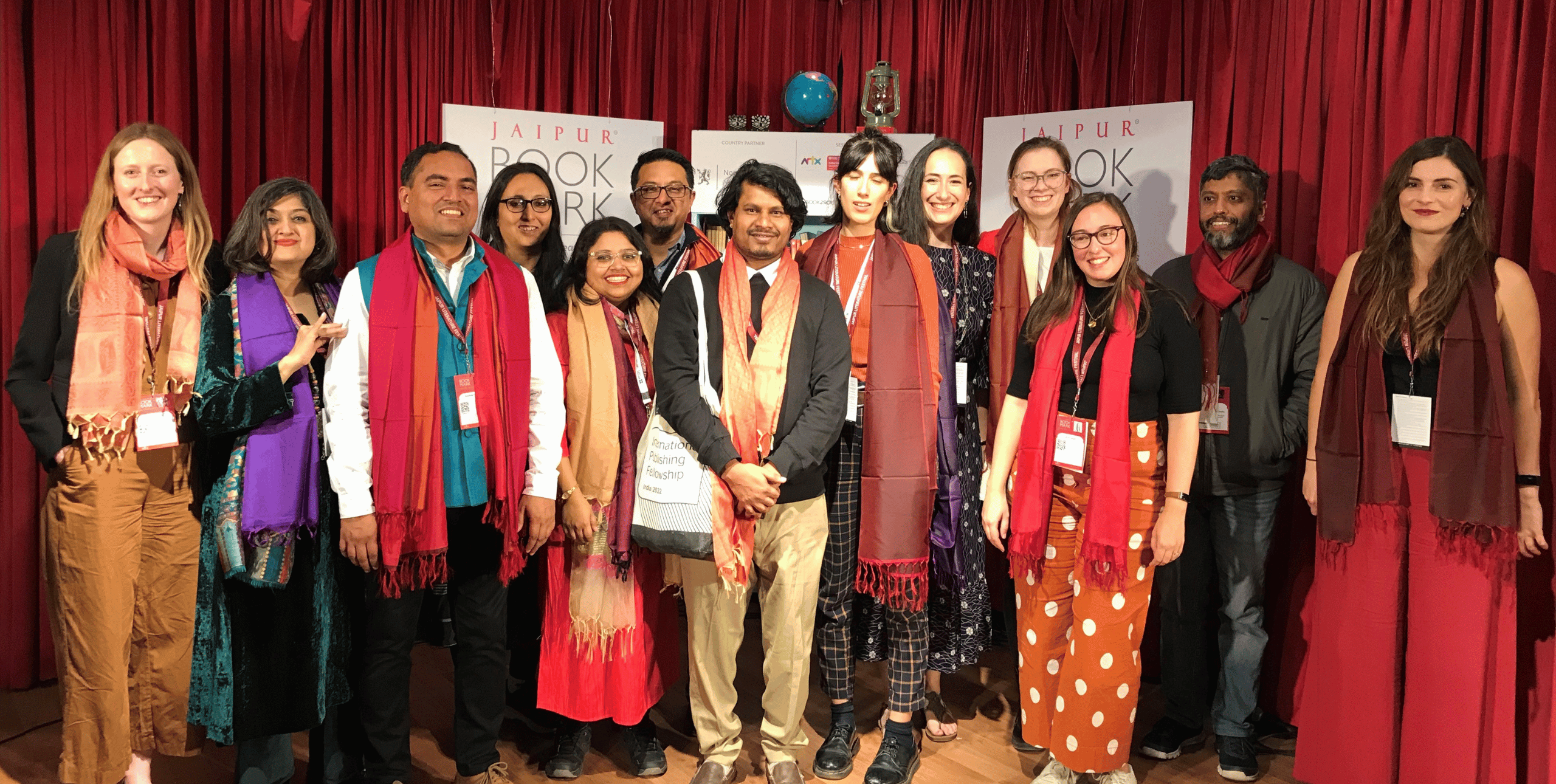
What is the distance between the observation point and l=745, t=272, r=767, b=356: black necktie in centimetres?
275

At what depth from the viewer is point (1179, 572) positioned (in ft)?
11.0

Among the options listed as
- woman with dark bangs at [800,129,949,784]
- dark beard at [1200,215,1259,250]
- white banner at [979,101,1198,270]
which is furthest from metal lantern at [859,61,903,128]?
dark beard at [1200,215,1259,250]

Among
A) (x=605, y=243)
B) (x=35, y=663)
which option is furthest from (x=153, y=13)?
(x=35, y=663)

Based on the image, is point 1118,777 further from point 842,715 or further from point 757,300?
point 757,300

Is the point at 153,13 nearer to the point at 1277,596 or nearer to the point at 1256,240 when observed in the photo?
the point at 1256,240

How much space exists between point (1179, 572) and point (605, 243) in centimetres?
221

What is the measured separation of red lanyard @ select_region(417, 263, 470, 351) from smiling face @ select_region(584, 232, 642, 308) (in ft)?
1.34

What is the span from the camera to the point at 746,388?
2689 millimetres

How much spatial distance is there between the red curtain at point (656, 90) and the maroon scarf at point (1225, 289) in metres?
0.44

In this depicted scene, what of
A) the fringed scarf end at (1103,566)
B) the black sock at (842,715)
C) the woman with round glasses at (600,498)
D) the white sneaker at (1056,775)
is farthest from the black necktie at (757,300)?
the white sneaker at (1056,775)

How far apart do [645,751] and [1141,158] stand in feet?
10.1

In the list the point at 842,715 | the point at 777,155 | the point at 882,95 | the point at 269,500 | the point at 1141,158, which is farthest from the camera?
the point at 777,155

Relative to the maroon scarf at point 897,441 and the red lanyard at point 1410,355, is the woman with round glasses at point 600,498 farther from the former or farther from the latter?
the red lanyard at point 1410,355

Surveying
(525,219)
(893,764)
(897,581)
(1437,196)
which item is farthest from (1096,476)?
(525,219)
